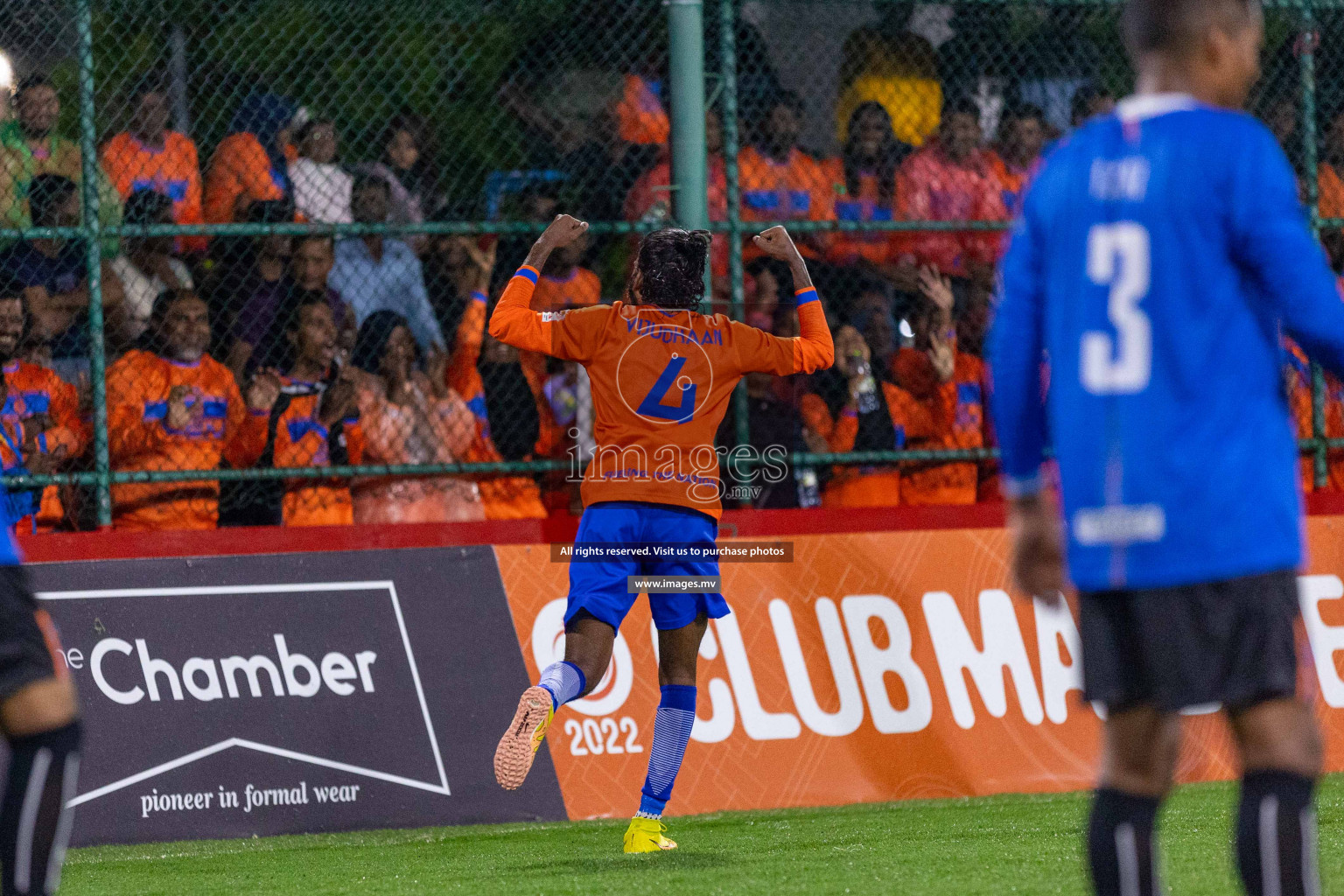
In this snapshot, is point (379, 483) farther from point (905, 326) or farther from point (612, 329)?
point (905, 326)

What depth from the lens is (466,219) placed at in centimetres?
895

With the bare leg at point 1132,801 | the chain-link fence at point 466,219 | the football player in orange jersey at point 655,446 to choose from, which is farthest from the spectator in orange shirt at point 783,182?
the bare leg at point 1132,801

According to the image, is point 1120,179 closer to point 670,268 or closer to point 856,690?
point 670,268

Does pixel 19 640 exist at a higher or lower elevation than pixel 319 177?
lower

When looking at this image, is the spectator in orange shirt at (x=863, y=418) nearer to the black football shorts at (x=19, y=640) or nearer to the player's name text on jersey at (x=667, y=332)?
the player's name text on jersey at (x=667, y=332)

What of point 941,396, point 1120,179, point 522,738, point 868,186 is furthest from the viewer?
point 868,186

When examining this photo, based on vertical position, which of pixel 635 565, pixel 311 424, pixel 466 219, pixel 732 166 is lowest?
pixel 635 565

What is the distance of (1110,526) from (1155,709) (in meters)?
0.31

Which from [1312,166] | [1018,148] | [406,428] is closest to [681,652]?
[406,428]

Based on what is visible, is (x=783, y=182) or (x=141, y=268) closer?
(x=141, y=268)

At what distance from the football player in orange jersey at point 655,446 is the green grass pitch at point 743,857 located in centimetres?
47

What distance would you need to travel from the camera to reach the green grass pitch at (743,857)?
17.7 ft

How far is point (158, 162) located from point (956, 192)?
390 cm

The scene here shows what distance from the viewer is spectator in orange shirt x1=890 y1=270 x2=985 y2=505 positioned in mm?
8633
